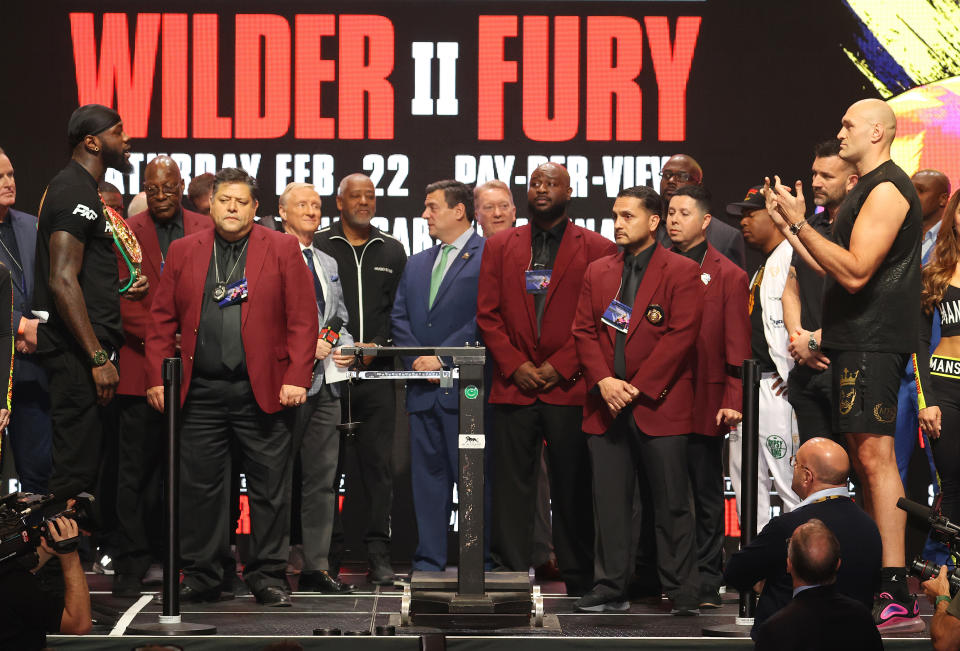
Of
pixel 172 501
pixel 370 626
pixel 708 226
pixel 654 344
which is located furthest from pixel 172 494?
pixel 708 226

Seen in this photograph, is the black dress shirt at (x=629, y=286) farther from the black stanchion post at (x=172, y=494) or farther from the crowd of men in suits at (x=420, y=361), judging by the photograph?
the black stanchion post at (x=172, y=494)

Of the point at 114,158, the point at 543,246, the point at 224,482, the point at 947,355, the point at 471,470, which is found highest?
the point at 114,158

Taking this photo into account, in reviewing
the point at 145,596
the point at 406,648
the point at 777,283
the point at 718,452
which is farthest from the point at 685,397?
the point at 145,596

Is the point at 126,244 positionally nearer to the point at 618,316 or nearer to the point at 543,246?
the point at 543,246

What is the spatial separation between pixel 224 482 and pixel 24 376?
3.98 feet

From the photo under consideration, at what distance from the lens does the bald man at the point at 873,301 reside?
5.20 meters

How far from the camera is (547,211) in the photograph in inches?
263

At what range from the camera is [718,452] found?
Result: 6438 millimetres

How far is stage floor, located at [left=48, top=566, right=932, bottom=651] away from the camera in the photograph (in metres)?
4.79

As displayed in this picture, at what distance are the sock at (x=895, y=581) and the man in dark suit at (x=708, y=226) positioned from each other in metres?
2.18

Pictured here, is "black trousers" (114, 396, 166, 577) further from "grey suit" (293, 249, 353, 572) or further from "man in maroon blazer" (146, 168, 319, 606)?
"grey suit" (293, 249, 353, 572)

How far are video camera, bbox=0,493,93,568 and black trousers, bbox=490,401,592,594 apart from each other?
236 cm

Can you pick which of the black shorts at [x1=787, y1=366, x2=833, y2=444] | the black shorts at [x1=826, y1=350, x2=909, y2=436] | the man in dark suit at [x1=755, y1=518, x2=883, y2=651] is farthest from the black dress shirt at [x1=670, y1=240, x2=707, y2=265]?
the man in dark suit at [x1=755, y1=518, x2=883, y2=651]

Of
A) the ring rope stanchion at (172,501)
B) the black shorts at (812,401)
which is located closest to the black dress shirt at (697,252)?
the black shorts at (812,401)
